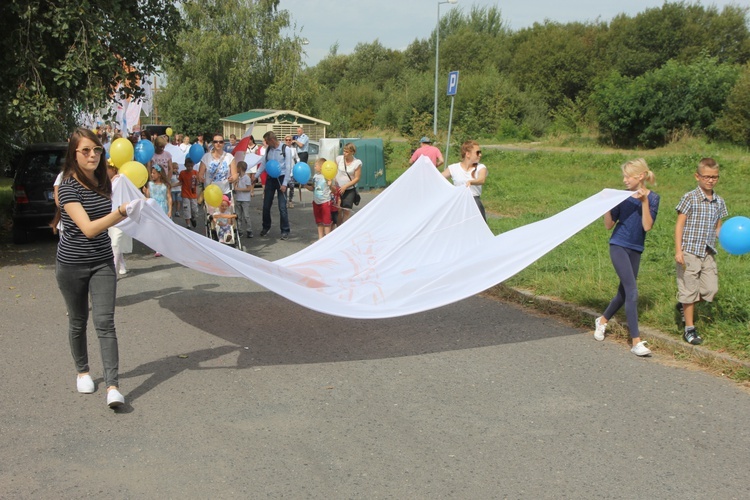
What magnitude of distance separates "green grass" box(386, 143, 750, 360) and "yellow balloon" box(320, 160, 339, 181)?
3.24 meters

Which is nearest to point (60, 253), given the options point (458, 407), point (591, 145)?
point (458, 407)

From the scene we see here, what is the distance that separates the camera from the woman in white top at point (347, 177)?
459 inches

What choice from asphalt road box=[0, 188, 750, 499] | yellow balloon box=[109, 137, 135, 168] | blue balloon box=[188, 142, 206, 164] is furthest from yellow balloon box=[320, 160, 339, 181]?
yellow balloon box=[109, 137, 135, 168]

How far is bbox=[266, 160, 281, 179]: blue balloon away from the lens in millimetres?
13258

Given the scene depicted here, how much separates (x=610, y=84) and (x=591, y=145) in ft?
10.3

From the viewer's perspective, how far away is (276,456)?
4523 millimetres

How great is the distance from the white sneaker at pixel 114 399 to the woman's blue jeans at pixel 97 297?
106 mm

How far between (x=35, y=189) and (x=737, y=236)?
1106cm

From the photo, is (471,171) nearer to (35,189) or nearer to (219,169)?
(219,169)

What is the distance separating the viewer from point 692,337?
259 inches

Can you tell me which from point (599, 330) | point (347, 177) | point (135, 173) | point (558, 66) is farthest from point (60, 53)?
point (558, 66)

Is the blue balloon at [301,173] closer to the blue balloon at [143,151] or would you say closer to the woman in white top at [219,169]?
the woman in white top at [219,169]

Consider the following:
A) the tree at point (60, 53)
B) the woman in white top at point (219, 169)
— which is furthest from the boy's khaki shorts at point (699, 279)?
the tree at point (60, 53)

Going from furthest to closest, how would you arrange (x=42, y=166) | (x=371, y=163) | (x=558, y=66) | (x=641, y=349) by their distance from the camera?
(x=558, y=66) < (x=371, y=163) < (x=42, y=166) < (x=641, y=349)
